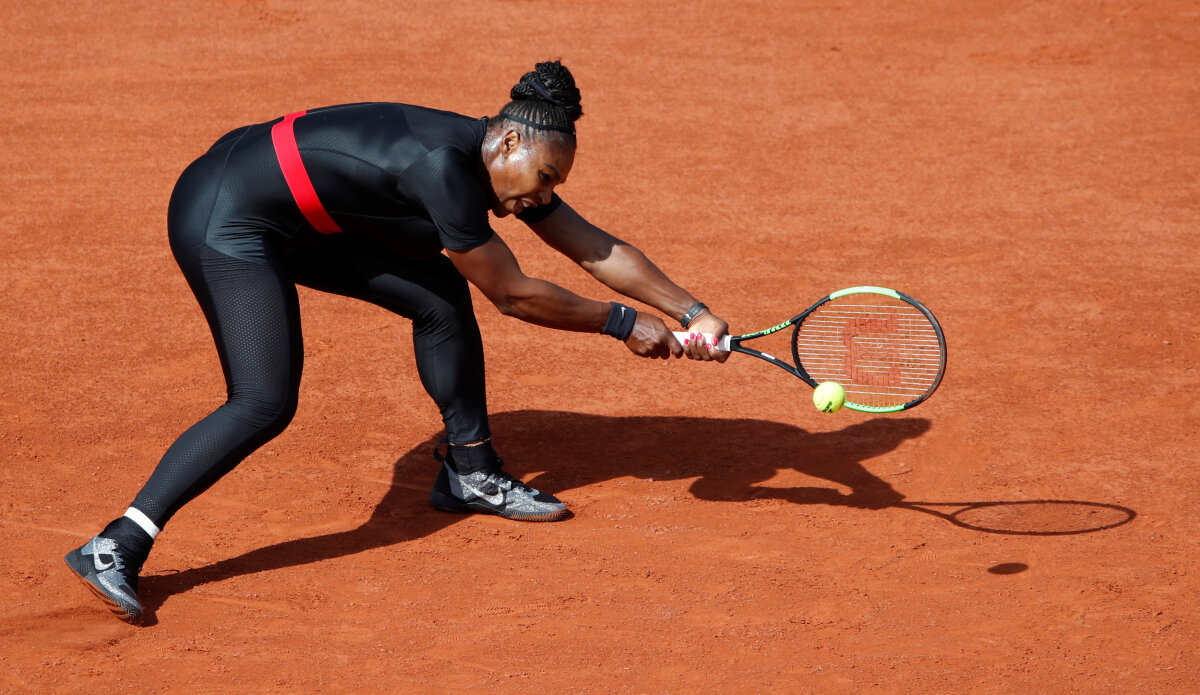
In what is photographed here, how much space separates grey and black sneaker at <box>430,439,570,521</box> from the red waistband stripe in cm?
112

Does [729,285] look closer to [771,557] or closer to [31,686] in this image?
[771,557]

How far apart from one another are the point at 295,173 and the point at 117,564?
1.32 metres

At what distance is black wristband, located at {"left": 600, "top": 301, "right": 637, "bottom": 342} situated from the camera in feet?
14.0

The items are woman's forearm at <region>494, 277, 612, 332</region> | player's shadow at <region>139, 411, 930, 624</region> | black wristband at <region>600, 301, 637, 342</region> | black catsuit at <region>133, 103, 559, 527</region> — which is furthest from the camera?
player's shadow at <region>139, 411, 930, 624</region>

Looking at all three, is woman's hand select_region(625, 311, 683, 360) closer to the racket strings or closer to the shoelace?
the shoelace

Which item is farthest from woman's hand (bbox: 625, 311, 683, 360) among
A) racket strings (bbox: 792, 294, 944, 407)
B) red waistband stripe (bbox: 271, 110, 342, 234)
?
red waistband stripe (bbox: 271, 110, 342, 234)

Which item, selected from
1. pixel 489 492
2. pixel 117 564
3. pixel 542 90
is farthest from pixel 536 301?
pixel 117 564

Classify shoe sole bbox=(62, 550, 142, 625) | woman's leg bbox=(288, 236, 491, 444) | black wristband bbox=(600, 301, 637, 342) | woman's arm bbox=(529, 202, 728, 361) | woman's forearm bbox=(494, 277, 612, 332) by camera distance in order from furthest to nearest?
woman's arm bbox=(529, 202, 728, 361) < woman's leg bbox=(288, 236, 491, 444) < black wristband bbox=(600, 301, 637, 342) < woman's forearm bbox=(494, 277, 612, 332) < shoe sole bbox=(62, 550, 142, 625)

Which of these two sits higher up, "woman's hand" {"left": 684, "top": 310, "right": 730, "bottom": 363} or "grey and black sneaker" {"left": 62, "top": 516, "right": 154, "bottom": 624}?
"woman's hand" {"left": 684, "top": 310, "right": 730, "bottom": 363}

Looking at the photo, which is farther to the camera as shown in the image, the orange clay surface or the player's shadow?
the player's shadow

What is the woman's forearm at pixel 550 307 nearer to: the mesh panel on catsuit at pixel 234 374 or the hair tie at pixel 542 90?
the hair tie at pixel 542 90

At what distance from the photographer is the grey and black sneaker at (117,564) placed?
3855 mm

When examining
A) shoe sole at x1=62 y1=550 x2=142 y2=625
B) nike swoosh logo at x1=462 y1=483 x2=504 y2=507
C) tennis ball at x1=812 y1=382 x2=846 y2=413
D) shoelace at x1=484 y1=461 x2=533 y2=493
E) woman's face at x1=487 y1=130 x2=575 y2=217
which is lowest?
shoe sole at x1=62 y1=550 x2=142 y2=625

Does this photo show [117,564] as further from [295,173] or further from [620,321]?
[620,321]
